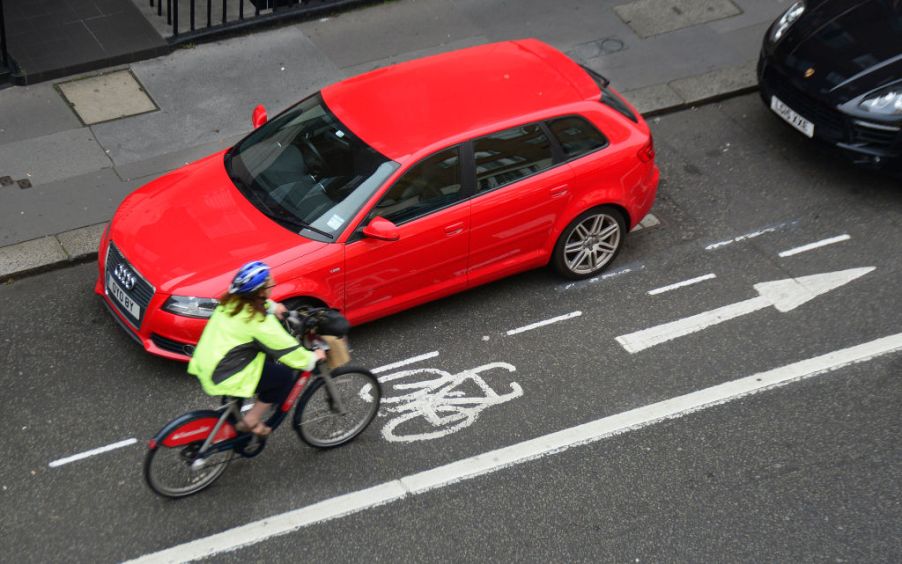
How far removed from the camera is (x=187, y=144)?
10789 mm

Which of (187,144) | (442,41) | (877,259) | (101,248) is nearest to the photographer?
(101,248)

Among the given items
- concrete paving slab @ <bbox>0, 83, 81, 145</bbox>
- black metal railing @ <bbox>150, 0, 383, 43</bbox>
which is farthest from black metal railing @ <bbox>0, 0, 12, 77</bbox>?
black metal railing @ <bbox>150, 0, 383, 43</bbox>

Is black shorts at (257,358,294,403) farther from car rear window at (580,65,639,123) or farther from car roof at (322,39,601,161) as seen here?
car rear window at (580,65,639,123)

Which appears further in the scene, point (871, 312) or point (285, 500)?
point (871, 312)

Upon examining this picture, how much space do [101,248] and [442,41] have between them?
5.26 meters

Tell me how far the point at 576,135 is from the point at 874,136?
2997 millimetres

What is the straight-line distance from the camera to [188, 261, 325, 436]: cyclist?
6.49m

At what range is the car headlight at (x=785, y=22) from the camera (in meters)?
11.0

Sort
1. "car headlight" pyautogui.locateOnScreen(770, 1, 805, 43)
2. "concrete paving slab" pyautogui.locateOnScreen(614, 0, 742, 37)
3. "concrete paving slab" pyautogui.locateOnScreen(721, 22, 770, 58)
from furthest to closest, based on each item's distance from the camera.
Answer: "concrete paving slab" pyautogui.locateOnScreen(614, 0, 742, 37) → "concrete paving slab" pyautogui.locateOnScreen(721, 22, 770, 58) → "car headlight" pyautogui.locateOnScreen(770, 1, 805, 43)

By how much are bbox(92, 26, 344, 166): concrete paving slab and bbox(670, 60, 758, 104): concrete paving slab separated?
3.56m

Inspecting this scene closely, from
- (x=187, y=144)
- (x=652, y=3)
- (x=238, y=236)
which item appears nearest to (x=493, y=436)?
(x=238, y=236)

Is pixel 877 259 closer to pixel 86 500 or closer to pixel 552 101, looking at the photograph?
pixel 552 101

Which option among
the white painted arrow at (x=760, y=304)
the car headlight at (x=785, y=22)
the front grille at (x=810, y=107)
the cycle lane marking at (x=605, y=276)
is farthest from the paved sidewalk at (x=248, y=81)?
the white painted arrow at (x=760, y=304)

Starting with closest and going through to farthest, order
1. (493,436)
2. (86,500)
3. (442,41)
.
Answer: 1. (86,500)
2. (493,436)
3. (442,41)
